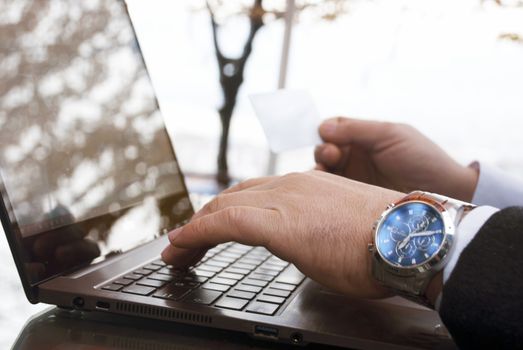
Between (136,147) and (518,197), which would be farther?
(518,197)

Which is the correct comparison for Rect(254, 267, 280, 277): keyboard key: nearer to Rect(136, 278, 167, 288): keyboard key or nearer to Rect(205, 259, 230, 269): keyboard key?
Rect(205, 259, 230, 269): keyboard key

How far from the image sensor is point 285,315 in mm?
577

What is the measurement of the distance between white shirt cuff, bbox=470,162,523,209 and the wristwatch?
57 cm

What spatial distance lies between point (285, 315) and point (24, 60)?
1.50ft

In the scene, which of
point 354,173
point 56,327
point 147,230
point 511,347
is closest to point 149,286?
point 56,327

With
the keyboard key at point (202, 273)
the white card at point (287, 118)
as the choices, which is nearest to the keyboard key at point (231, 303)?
the keyboard key at point (202, 273)

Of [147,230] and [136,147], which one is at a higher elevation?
[136,147]

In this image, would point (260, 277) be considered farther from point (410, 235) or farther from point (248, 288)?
point (410, 235)

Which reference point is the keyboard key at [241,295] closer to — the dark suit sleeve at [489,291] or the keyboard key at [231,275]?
the keyboard key at [231,275]

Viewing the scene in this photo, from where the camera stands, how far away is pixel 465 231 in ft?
1.85

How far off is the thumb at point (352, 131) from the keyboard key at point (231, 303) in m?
0.65

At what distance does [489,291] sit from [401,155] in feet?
2.44

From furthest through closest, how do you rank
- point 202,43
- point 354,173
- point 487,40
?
1. point 202,43
2. point 487,40
3. point 354,173

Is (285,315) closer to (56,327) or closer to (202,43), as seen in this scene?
(56,327)
